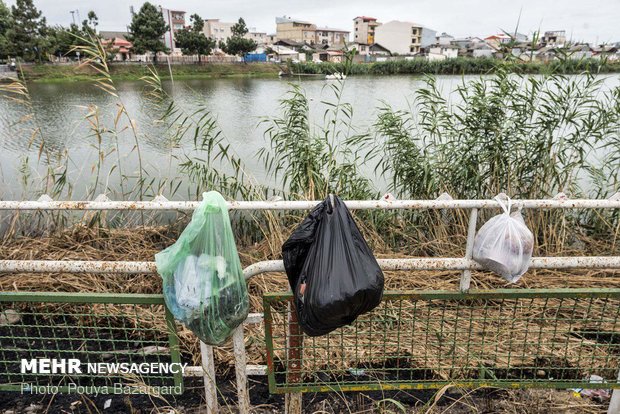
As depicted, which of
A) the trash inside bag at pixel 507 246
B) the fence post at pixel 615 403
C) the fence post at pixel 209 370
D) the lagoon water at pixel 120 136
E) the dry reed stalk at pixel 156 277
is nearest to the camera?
the trash inside bag at pixel 507 246

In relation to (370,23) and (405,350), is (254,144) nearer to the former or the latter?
(405,350)

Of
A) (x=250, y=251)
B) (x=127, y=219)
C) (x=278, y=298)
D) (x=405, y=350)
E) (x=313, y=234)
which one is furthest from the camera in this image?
(x=127, y=219)

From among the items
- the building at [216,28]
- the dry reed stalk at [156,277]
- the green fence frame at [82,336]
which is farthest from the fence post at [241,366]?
the building at [216,28]

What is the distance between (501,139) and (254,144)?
5.11 metres

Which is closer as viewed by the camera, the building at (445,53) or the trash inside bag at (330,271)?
the trash inside bag at (330,271)

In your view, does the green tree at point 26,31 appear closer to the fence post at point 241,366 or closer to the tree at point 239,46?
the tree at point 239,46

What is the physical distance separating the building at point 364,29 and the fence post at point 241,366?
8152 centimetres

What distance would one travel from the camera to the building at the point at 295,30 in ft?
280

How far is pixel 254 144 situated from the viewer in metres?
8.25

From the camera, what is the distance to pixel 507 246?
1729 mm

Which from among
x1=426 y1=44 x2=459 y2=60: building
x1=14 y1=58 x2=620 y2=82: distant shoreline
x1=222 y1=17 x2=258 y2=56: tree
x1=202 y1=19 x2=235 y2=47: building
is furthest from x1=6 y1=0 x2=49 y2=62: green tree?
x1=202 y1=19 x2=235 y2=47: building

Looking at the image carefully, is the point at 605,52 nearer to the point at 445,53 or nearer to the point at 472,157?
the point at 472,157

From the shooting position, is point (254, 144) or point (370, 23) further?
point (370, 23)

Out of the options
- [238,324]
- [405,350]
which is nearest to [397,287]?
[405,350]
